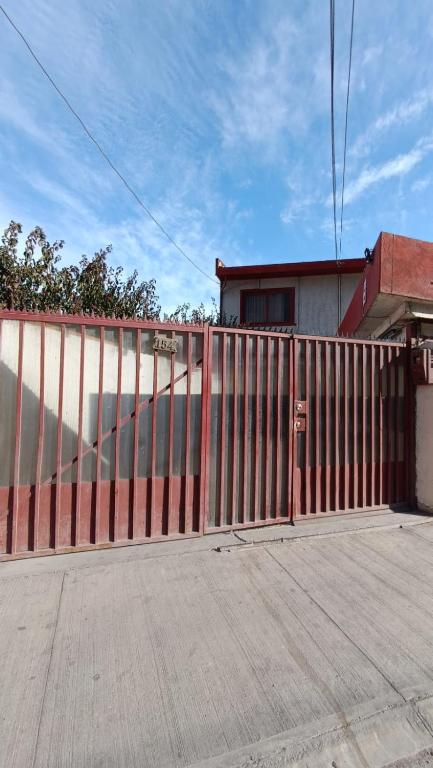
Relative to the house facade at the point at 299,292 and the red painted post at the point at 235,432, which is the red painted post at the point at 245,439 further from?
the house facade at the point at 299,292

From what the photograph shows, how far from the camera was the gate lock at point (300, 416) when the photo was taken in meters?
4.46

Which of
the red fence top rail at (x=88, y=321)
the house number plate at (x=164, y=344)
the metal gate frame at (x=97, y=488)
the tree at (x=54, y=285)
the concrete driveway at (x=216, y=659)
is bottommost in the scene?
the concrete driveway at (x=216, y=659)

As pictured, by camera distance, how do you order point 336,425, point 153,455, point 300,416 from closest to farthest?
point 153,455
point 300,416
point 336,425

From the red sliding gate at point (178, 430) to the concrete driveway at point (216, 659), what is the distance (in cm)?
49

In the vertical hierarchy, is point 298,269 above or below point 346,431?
above

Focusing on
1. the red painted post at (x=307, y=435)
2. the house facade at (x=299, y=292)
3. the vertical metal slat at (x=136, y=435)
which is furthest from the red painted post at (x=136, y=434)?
the house facade at (x=299, y=292)

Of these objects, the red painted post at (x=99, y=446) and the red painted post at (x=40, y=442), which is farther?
the red painted post at (x=99, y=446)

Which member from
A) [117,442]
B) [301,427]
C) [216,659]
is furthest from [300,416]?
[216,659]

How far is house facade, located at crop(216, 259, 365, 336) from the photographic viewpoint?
1073 cm

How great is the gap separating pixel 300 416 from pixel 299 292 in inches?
291

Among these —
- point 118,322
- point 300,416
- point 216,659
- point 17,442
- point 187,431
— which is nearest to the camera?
point 216,659

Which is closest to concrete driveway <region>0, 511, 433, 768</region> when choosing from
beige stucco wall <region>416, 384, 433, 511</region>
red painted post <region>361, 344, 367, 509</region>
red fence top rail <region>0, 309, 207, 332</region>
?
red painted post <region>361, 344, 367, 509</region>

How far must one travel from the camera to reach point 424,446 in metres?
4.93

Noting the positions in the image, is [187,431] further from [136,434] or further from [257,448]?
[257,448]
